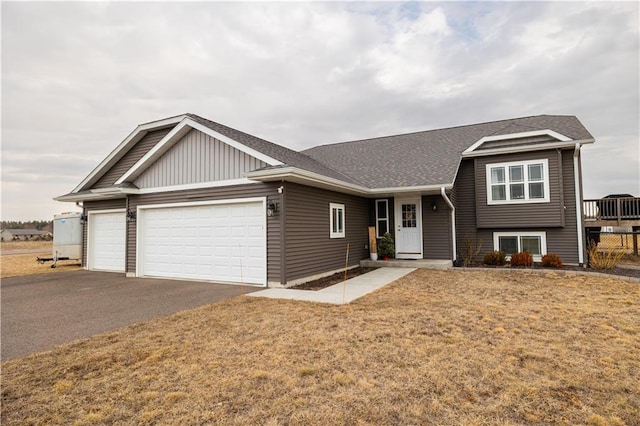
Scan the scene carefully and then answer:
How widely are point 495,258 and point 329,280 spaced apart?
593cm

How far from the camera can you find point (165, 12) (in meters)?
9.19

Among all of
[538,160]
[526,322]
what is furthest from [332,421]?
[538,160]

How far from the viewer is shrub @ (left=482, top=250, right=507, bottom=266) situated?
1104 cm

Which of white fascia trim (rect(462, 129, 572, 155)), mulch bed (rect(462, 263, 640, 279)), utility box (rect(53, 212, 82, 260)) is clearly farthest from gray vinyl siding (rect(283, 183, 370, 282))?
utility box (rect(53, 212, 82, 260))

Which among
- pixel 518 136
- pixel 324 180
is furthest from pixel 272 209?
pixel 518 136

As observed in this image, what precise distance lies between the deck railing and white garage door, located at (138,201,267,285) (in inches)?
448

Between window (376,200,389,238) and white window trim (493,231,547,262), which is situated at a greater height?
window (376,200,389,238)

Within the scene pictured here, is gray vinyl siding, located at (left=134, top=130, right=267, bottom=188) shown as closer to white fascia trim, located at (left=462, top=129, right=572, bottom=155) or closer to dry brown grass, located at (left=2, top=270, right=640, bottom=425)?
dry brown grass, located at (left=2, top=270, right=640, bottom=425)

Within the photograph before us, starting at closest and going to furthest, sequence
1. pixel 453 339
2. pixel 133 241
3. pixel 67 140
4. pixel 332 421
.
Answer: pixel 332 421
pixel 453 339
pixel 133 241
pixel 67 140

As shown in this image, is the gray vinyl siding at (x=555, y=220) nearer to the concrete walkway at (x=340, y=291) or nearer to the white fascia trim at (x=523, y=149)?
the white fascia trim at (x=523, y=149)

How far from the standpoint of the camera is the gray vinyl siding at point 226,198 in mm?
8219

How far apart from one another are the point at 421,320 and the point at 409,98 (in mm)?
14389

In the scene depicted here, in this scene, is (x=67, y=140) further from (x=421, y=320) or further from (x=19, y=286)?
(x=421, y=320)

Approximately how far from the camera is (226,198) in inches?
356
